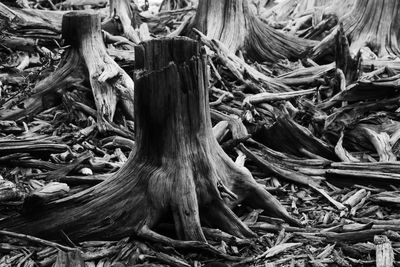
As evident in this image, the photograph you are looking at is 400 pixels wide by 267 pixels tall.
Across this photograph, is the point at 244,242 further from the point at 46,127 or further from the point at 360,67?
the point at 360,67

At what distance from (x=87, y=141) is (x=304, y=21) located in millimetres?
6747

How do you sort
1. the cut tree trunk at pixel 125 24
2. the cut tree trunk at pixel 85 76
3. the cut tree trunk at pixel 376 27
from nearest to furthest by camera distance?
the cut tree trunk at pixel 85 76, the cut tree trunk at pixel 376 27, the cut tree trunk at pixel 125 24

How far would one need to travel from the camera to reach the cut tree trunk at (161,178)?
15.5ft

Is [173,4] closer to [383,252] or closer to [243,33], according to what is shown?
[243,33]

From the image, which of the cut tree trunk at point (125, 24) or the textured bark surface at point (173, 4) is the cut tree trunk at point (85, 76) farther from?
the textured bark surface at point (173, 4)

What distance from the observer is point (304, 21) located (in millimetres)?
12281

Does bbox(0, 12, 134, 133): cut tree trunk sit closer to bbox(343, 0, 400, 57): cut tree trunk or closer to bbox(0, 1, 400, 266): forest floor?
bbox(0, 1, 400, 266): forest floor

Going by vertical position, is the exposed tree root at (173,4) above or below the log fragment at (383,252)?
above

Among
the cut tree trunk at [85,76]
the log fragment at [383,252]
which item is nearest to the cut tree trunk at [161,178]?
the log fragment at [383,252]

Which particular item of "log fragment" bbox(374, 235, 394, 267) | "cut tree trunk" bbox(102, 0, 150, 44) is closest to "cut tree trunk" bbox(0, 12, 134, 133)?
"cut tree trunk" bbox(102, 0, 150, 44)

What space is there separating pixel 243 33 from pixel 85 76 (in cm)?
317

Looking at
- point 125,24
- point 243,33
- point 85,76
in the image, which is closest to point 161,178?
point 85,76

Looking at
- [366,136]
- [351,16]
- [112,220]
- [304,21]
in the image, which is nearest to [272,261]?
[112,220]

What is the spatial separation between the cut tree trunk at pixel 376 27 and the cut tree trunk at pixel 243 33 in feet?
2.46
